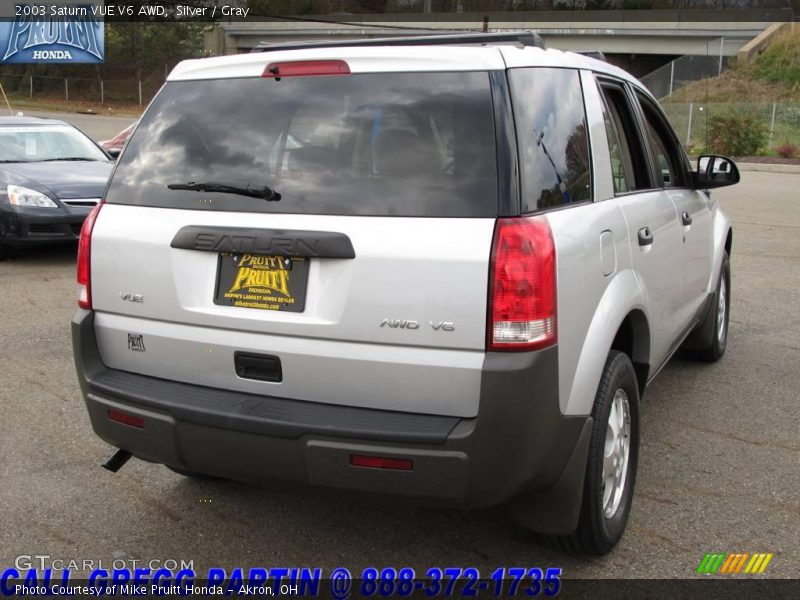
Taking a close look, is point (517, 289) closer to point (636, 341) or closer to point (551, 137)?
point (551, 137)

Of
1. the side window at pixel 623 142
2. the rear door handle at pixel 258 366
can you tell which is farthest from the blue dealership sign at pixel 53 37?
the rear door handle at pixel 258 366

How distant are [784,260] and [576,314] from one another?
829cm

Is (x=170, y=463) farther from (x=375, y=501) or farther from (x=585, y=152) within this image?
(x=585, y=152)

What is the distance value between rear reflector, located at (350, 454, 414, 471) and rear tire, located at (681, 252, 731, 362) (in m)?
3.47

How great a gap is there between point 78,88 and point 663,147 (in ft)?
192

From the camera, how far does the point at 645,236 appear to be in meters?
3.76

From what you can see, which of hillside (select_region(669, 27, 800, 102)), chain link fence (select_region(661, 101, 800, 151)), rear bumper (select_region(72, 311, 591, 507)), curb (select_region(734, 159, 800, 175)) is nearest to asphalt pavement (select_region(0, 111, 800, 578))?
rear bumper (select_region(72, 311, 591, 507))

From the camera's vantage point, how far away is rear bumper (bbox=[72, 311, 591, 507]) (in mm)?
2697

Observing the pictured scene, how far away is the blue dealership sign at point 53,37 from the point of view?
42.1 m

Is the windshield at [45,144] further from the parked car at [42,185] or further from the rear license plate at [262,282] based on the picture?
the rear license plate at [262,282]

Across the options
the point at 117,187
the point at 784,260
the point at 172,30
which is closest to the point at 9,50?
the point at 172,30

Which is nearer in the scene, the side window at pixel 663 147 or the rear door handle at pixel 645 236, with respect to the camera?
the rear door handle at pixel 645 236

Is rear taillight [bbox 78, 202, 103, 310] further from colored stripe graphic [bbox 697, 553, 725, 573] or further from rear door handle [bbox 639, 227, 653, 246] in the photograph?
colored stripe graphic [bbox 697, 553, 725, 573]

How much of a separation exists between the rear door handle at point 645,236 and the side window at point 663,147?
28.8 inches
